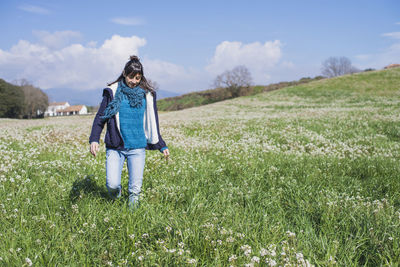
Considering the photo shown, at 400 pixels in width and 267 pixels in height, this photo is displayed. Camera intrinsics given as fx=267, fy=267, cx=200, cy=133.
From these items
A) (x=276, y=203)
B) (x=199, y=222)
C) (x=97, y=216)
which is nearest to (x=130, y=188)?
(x=97, y=216)

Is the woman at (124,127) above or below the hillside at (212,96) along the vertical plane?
below

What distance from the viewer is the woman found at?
462 centimetres

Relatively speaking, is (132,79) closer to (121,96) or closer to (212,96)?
(121,96)

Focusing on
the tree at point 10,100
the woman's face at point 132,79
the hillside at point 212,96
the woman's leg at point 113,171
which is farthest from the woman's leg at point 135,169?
the tree at point 10,100

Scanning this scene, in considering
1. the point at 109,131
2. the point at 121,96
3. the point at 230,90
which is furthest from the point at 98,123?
the point at 230,90

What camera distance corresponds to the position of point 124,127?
185 inches

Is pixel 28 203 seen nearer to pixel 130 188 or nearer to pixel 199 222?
pixel 130 188

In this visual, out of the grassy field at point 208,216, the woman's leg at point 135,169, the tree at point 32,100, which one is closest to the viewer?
the grassy field at point 208,216

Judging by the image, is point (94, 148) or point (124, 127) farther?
point (124, 127)

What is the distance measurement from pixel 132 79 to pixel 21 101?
3379 inches

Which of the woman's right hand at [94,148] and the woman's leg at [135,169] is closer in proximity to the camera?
the woman's right hand at [94,148]

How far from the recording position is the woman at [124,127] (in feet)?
15.2

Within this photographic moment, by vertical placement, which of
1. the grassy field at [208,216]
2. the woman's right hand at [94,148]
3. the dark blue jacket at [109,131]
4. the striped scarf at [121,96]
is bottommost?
the grassy field at [208,216]

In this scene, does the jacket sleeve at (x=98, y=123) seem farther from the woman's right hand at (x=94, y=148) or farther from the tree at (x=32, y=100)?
the tree at (x=32, y=100)
